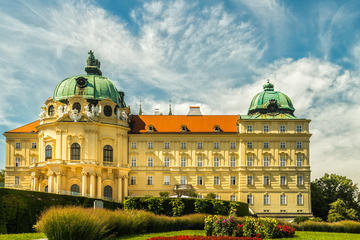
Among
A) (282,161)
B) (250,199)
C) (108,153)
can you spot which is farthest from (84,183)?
(282,161)

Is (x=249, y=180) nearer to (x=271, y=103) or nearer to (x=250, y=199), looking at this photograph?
(x=250, y=199)

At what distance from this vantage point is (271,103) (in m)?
70.2

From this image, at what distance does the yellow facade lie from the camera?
65562mm

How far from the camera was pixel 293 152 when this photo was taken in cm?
6838

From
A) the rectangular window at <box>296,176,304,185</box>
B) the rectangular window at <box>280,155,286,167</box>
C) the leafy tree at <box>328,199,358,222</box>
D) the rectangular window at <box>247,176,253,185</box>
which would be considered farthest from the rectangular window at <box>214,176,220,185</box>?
the leafy tree at <box>328,199,358,222</box>

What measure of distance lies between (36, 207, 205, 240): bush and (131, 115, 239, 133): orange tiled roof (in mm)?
31087

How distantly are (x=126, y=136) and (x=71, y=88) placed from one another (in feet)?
37.3

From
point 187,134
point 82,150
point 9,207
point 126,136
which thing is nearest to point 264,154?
point 187,134

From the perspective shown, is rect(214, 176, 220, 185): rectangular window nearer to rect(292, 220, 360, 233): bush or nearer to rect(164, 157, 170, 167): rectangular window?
rect(164, 157, 170, 167): rectangular window

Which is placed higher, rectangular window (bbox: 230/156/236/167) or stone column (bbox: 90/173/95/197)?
rectangular window (bbox: 230/156/236/167)

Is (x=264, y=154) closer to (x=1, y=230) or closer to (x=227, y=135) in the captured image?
(x=227, y=135)

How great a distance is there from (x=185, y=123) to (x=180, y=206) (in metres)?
24.1

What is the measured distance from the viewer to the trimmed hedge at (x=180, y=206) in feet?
157

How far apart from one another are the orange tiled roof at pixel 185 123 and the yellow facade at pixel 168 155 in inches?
7.9
